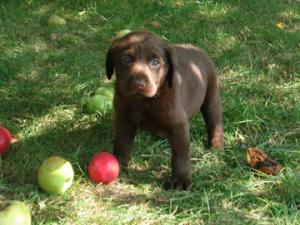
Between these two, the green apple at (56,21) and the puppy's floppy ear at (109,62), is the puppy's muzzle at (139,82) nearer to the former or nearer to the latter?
the puppy's floppy ear at (109,62)

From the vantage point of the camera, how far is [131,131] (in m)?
4.64

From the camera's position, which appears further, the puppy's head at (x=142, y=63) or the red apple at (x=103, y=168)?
the red apple at (x=103, y=168)

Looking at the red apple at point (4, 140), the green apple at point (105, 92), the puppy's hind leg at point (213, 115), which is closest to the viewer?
the red apple at point (4, 140)

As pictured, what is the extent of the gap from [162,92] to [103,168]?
2.35 feet

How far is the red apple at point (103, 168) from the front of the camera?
4.38 m

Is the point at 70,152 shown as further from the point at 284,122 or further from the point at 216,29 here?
the point at 216,29

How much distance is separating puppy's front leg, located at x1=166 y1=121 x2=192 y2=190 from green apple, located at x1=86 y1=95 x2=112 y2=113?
1111 mm

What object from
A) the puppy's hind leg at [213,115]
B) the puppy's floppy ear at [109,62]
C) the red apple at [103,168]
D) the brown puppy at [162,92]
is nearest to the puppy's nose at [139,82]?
the brown puppy at [162,92]

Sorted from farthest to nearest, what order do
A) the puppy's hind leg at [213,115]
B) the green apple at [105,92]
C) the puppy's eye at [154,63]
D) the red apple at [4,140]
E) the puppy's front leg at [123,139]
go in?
the green apple at [105,92] → the puppy's hind leg at [213,115] → the red apple at [4,140] → the puppy's front leg at [123,139] → the puppy's eye at [154,63]

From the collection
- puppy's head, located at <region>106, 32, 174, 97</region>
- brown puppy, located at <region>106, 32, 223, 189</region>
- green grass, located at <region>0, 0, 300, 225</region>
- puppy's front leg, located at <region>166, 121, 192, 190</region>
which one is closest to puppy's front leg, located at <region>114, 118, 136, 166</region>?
brown puppy, located at <region>106, 32, 223, 189</region>

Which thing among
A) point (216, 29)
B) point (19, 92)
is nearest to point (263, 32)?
point (216, 29)

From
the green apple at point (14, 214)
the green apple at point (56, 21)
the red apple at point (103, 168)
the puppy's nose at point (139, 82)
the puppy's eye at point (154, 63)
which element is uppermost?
the puppy's eye at point (154, 63)

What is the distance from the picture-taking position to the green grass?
13.9 ft

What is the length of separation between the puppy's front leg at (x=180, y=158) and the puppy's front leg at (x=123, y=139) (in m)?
0.34
